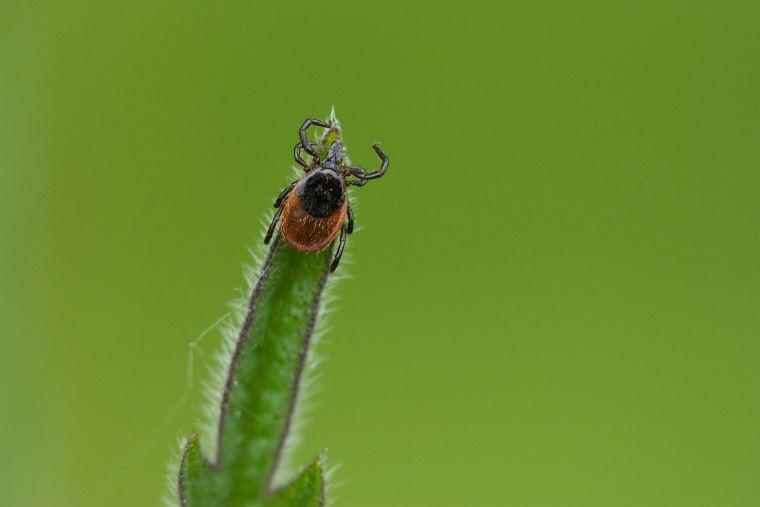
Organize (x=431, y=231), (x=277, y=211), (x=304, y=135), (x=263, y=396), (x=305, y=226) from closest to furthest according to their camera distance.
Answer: (x=263, y=396)
(x=305, y=226)
(x=277, y=211)
(x=304, y=135)
(x=431, y=231)

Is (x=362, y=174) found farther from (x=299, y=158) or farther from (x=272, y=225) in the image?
(x=272, y=225)

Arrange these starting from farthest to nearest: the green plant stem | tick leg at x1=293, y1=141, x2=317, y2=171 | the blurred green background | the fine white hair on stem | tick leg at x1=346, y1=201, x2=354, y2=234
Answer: the blurred green background → tick leg at x1=346, y1=201, x2=354, y2=234 → tick leg at x1=293, y1=141, x2=317, y2=171 → the fine white hair on stem → the green plant stem

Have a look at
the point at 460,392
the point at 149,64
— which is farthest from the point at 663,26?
the point at 149,64

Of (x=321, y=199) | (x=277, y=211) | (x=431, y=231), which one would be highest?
(x=431, y=231)

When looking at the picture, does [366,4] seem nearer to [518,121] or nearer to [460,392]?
[518,121]

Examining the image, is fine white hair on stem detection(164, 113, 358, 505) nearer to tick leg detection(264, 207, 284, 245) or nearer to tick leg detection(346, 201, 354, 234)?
tick leg detection(264, 207, 284, 245)

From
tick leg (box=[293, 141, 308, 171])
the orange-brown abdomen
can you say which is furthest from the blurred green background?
the orange-brown abdomen

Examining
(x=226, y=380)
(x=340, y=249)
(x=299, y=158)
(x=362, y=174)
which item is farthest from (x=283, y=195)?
(x=226, y=380)
